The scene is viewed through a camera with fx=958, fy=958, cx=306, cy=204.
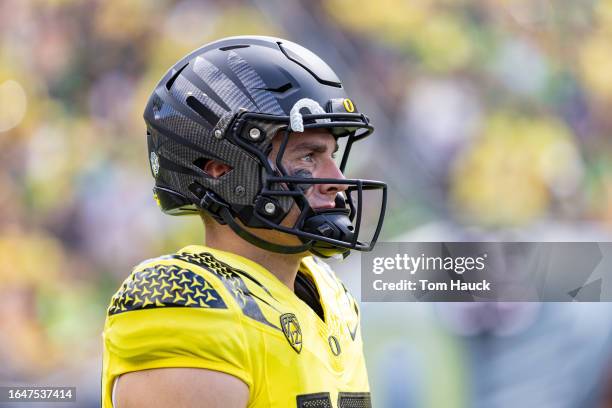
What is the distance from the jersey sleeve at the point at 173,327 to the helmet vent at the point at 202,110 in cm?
28

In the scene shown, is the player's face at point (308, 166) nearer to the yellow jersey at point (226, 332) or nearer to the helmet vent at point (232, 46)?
the yellow jersey at point (226, 332)

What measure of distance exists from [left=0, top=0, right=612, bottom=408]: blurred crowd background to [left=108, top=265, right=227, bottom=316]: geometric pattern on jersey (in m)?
2.08

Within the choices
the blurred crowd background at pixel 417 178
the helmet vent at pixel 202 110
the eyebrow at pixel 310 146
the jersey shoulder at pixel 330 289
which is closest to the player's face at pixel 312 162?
the eyebrow at pixel 310 146

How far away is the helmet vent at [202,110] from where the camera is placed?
1.61 m

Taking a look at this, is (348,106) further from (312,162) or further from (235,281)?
(235,281)

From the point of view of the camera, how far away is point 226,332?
54.7 inches

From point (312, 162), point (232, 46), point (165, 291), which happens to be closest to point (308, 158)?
point (312, 162)

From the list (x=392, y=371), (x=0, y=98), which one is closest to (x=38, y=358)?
(x=0, y=98)

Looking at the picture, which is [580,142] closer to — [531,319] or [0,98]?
[531,319]

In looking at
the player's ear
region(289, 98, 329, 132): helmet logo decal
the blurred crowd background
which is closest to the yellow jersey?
the player's ear

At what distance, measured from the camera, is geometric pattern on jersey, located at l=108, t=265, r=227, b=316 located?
1.40 meters

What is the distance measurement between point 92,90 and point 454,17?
140 centimetres

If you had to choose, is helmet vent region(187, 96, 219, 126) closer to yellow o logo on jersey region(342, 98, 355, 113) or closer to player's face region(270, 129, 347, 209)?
player's face region(270, 129, 347, 209)

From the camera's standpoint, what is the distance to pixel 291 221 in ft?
5.21
